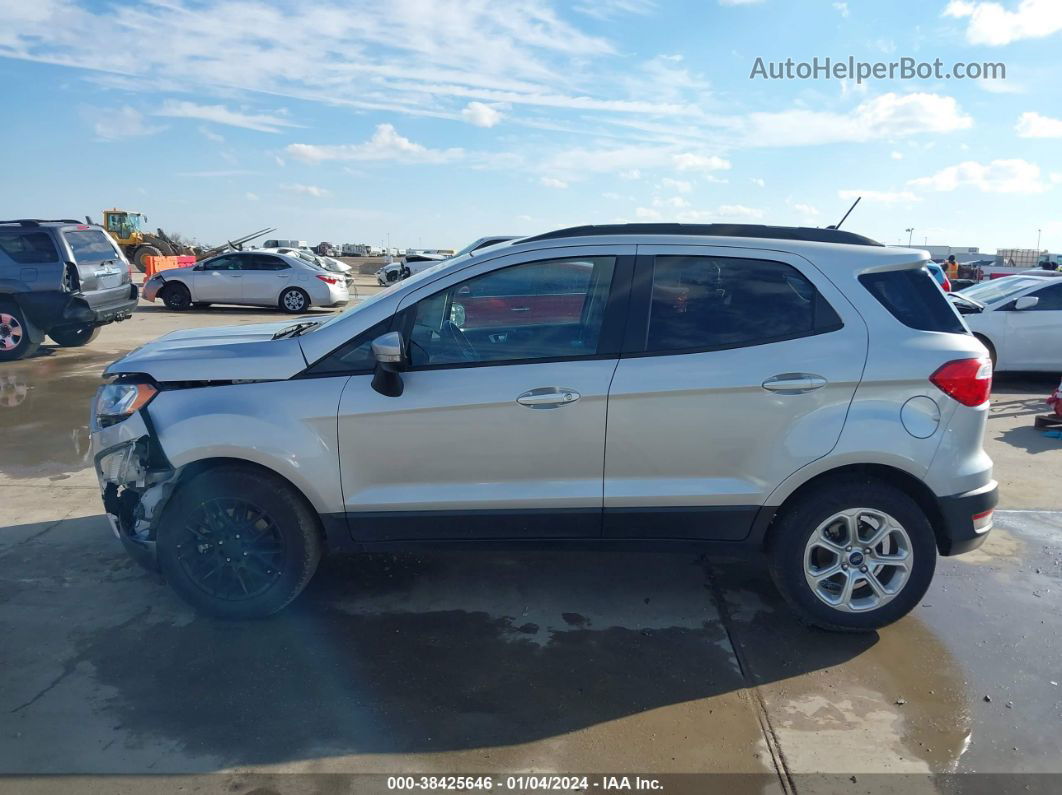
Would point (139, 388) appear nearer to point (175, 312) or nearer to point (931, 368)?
point (931, 368)

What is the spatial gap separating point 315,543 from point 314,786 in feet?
4.16

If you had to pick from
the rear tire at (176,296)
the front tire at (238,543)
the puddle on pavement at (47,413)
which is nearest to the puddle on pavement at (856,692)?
the front tire at (238,543)

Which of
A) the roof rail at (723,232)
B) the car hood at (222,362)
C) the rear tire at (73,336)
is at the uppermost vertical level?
the roof rail at (723,232)

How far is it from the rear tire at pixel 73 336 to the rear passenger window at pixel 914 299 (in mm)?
11225

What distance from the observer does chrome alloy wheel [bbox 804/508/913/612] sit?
3748 mm

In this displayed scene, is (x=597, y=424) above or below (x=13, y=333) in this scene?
above

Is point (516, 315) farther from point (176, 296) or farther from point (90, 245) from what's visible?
point (176, 296)

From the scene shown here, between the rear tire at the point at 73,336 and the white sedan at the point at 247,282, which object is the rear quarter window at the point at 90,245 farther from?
the white sedan at the point at 247,282

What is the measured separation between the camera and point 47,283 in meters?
10.9

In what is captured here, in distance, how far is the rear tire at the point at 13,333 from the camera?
439 inches

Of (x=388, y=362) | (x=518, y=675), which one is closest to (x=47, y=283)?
(x=388, y=362)

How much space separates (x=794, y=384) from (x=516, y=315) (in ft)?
4.44

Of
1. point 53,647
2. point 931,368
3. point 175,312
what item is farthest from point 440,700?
point 175,312

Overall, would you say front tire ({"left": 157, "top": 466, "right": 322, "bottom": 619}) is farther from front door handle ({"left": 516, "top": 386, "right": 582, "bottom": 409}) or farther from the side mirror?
front door handle ({"left": 516, "top": 386, "right": 582, "bottom": 409})
